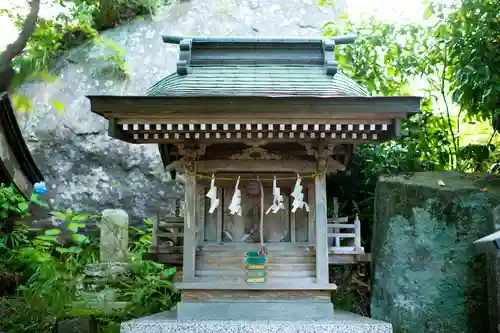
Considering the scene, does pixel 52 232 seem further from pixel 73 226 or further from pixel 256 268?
pixel 256 268

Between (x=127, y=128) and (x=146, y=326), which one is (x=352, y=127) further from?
(x=146, y=326)

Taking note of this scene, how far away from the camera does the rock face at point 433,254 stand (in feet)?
25.6

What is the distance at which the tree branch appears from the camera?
4.49 metres

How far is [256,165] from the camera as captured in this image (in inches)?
292

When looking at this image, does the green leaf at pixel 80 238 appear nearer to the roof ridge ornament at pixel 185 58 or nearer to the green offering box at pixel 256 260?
the roof ridge ornament at pixel 185 58

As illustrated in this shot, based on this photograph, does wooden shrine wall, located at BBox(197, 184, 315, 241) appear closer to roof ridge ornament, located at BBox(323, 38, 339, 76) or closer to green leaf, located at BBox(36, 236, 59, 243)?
roof ridge ornament, located at BBox(323, 38, 339, 76)

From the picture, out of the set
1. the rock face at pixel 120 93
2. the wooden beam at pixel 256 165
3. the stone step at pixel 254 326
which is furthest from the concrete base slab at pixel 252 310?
the rock face at pixel 120 93

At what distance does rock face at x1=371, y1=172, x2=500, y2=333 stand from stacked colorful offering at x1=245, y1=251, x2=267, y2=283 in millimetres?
2464

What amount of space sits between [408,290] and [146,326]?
4428mm

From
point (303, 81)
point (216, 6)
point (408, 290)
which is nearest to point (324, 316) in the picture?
point (408, 290)

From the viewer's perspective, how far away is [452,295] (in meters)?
7.86

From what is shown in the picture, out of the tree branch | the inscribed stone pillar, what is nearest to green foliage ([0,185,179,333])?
the inscribed stone pillar

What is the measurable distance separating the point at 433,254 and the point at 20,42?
6.95 m

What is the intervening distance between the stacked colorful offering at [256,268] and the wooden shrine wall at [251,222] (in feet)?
2.52
